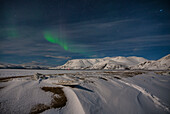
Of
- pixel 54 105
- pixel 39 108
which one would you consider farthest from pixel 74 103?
A: pixel 39 108

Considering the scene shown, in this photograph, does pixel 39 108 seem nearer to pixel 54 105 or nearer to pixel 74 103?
pixel 54 105

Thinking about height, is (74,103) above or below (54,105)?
below

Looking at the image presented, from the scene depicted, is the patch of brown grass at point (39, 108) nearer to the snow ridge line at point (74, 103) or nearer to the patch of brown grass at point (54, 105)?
the patch of brown grass at point (54, 105)

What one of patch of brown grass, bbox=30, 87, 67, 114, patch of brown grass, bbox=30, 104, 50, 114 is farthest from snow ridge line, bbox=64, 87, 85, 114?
patch of brown grass, bbox=30, 104, 50, 114

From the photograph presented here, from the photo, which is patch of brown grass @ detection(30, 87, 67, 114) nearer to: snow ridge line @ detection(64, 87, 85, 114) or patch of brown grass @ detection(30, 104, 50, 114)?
patch of brown grass @ detection(30, 104, 50, 114)

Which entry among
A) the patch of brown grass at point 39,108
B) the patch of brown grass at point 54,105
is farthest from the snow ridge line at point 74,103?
the patch of brown grass at point 39,108

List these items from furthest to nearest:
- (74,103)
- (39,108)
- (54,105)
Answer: (74,103) < (54,105) < (39,108)

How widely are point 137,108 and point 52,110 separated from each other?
1095cm

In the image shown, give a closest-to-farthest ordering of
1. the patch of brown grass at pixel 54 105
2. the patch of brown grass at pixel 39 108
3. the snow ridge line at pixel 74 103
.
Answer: the patch of brown grass at pixel 39 108 < the patch of brown grass at pixel 54 105 < the snow ridge line at pixel 74 103

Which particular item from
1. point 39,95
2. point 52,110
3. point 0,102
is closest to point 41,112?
point 52,110

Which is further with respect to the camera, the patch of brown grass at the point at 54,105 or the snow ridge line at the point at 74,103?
the snow ridge line at the point at 74,103

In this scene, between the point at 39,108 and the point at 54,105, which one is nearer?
the point at 39,108

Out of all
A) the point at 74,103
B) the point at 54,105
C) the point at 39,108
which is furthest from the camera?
the point at 74,103

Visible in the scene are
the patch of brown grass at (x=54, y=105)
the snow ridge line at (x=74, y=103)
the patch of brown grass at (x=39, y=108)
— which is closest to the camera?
the patch of brown grass at (x=39, y=108)
